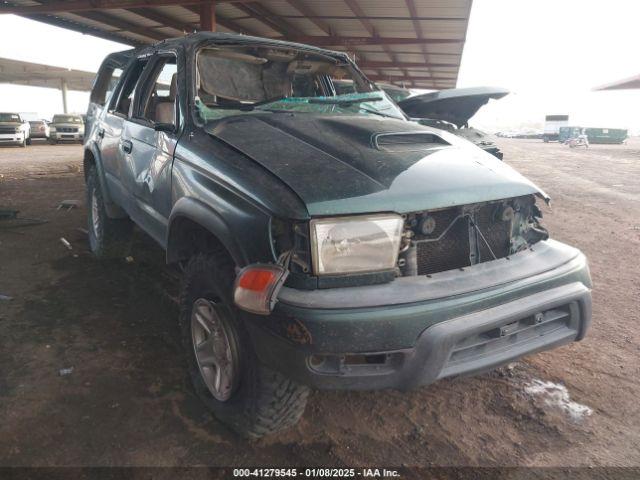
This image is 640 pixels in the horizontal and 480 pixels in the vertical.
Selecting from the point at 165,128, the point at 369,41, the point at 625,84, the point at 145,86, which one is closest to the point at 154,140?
the point at 165,128

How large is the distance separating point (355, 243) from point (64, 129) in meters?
25.0

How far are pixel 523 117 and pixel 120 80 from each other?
155 metres

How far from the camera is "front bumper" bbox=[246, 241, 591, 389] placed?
1686 mm

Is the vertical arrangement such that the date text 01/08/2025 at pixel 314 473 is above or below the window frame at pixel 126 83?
below

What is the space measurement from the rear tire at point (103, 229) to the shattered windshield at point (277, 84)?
1.80 m

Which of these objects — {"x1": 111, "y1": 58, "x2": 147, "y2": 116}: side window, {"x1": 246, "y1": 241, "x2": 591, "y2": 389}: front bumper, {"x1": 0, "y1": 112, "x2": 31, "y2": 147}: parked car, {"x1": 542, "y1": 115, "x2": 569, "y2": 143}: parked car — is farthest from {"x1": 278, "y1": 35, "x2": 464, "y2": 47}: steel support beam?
{"x1": 542, "y1": 115, "x2": 569, "y2": 143}: parked car

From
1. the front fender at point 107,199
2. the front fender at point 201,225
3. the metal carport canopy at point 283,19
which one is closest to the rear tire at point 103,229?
the front fender at point 107,199

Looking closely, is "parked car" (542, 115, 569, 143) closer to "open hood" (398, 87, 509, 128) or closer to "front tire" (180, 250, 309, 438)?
"open hood" (398, 87, 509, 128)

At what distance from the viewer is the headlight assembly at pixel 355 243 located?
1.77 meters

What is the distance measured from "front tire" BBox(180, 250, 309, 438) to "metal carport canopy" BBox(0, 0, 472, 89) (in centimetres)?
834

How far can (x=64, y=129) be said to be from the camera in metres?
22.7

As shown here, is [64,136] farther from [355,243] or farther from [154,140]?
[355,243]

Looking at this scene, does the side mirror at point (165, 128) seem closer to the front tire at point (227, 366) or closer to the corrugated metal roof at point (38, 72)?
the front tire at point (227, 366)

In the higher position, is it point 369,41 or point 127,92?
point 369,41
